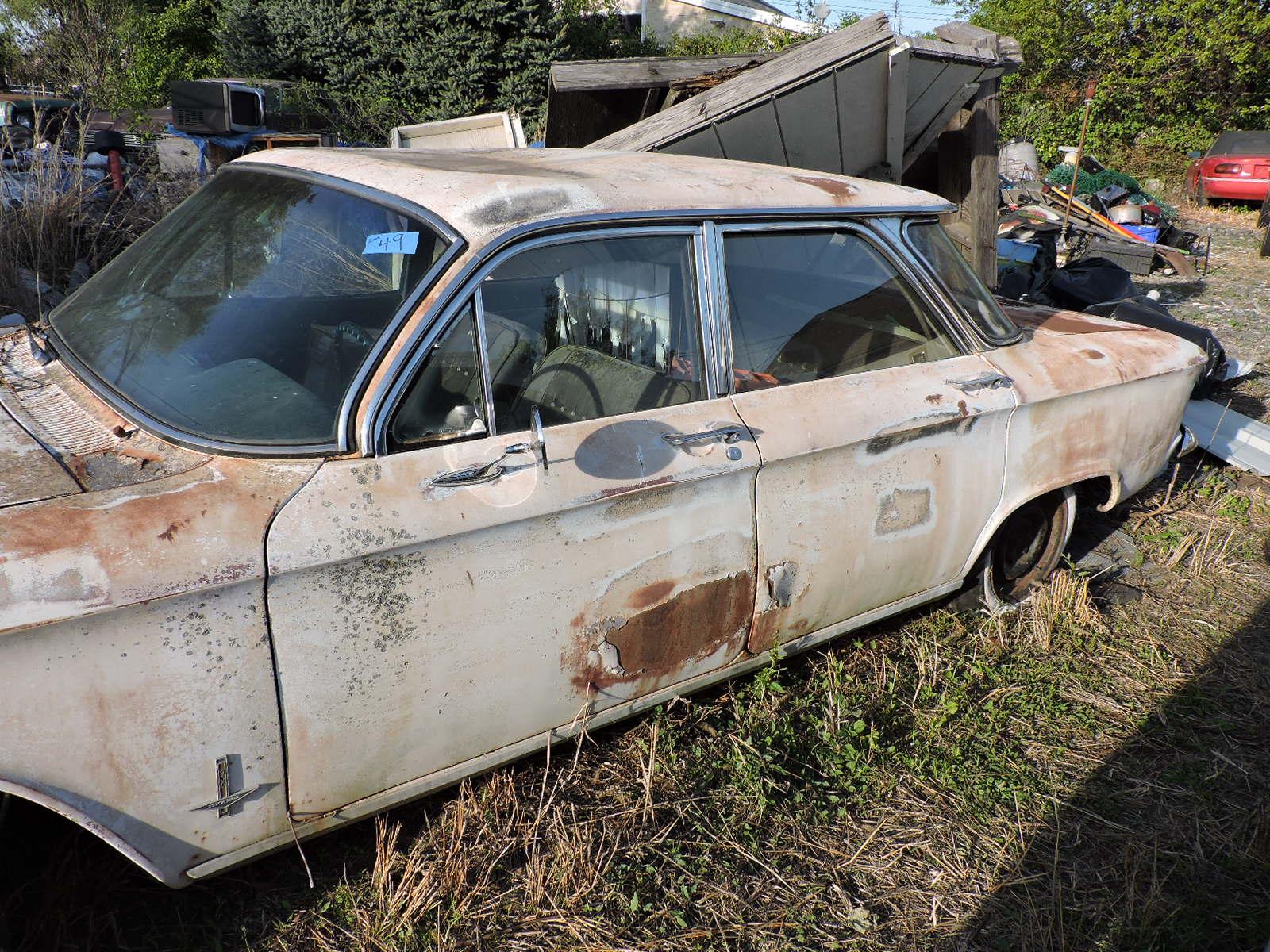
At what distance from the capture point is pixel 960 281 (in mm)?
3100

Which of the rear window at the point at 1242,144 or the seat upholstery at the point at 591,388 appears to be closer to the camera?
the seat upholstery at the point at 591,388

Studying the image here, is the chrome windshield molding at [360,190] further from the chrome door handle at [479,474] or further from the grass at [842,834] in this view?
the grass at [842,834]

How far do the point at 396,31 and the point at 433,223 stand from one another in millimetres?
15839

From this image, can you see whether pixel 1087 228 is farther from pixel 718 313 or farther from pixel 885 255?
pixel 718 313

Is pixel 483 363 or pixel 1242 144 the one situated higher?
pixel 1242 144

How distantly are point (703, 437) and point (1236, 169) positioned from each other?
15729mm

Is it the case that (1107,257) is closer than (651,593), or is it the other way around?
(651,593)

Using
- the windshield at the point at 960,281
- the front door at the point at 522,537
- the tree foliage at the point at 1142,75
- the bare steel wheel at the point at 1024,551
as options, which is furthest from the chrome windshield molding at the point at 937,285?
the tree foliage at the point at 1142,75

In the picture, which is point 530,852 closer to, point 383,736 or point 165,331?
point 383,736

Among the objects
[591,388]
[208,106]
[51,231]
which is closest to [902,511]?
[591,388]

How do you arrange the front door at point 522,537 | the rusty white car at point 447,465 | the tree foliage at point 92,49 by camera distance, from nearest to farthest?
1. the rusty white car at point 447,465
2. the front door at point 522,537
3. the tree foliage at point 92,49

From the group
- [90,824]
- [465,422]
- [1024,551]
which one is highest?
[465,422]

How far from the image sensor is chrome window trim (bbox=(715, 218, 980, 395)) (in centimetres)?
255

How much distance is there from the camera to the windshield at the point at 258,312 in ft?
6.74
